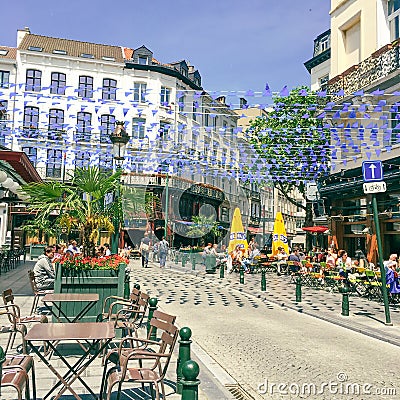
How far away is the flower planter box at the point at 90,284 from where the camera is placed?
7988 millimetres

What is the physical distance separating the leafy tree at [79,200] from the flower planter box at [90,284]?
3.28 feet

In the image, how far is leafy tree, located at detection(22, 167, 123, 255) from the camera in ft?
29.1

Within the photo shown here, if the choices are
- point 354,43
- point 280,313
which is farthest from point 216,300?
point 354,43

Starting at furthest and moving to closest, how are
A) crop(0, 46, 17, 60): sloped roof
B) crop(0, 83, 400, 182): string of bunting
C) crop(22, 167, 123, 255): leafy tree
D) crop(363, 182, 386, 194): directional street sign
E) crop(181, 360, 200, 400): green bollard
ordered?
crop(0, 46, 17, 60): sloped roof → crop(0, 83, 400, 182): string of bunting → crop(363, 182, 386, 194): directional street sign → crop(22, 167, 123, 255): leafy tree → crop(181, 360, 200, 400): green bollard

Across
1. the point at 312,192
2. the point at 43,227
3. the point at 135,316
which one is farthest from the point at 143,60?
the point at 135,316

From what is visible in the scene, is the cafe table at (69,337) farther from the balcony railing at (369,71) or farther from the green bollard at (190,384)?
the balcony railing at (369,71)

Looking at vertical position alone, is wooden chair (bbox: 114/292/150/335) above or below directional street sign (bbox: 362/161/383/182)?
below

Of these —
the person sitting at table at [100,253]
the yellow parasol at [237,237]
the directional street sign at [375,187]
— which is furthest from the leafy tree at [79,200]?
the yellow parasol at [237,237]

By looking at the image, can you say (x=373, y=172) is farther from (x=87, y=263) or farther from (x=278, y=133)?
(x=278, y=133)

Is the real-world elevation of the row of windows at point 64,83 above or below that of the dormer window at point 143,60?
below

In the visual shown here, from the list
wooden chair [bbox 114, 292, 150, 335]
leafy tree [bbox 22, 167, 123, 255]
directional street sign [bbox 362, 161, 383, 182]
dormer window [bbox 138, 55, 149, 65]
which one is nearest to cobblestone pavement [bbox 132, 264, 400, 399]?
wooden chair [bbox 114, 292, 150, 335]

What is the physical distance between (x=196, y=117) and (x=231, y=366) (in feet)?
142

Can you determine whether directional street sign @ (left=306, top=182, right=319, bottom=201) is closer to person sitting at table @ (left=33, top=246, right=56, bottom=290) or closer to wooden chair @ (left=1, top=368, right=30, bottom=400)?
person sitting at table @ (left=33, top=246, right=56, bottom=290)

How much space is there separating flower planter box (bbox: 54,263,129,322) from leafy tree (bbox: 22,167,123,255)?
3.28 ft
